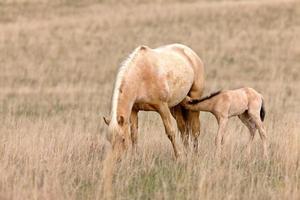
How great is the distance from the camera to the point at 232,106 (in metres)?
10.5

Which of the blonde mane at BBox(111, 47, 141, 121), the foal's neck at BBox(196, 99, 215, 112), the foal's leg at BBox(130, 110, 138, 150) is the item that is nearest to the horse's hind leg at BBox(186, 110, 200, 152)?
the foal's neck at BBox(196, 99, 215, 112)

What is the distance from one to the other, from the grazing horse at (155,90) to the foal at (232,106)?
322 millimetres

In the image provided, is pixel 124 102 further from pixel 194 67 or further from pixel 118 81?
pixel 194 67

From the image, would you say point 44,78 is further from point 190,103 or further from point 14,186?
point 14,186

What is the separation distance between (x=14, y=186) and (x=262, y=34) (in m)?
26.0

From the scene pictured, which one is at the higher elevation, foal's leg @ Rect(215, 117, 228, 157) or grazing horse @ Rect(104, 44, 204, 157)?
grazing horse @ Rect(104, 44, 204, 157)

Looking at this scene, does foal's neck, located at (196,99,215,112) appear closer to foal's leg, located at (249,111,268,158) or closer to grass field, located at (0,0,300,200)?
grass field, located at (0,0,300,200)

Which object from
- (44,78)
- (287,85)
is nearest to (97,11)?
(44,78)

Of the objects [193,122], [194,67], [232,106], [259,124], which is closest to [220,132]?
[232,106]

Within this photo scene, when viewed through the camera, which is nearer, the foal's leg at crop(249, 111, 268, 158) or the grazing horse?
the grazing horse

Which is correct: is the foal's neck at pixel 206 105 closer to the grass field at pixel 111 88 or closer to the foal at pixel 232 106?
the foal at pixel 232 106

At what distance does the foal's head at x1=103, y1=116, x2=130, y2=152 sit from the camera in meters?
8.07

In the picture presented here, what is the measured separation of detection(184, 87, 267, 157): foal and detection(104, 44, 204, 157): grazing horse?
322 millimetres

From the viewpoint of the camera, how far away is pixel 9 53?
29984 millimetres
